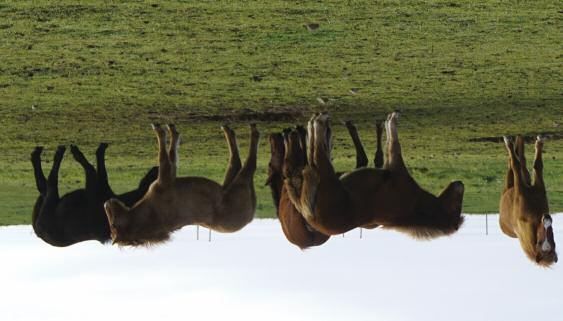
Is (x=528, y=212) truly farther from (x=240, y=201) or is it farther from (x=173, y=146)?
(x=173, y=146)

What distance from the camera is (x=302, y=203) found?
14.0 metres

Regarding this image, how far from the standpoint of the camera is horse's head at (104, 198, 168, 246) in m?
14.1

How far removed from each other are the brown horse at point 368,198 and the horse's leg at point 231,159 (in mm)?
1070

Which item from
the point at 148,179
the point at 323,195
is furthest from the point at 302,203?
the point at 148,179

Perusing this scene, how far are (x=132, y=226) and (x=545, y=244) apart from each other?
188 inches

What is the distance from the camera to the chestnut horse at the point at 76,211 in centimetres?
1469

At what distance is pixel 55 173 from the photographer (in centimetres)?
1517

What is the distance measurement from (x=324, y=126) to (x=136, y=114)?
330cm

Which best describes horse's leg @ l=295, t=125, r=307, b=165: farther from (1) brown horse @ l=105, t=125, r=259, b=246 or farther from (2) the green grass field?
(2) the green grass field

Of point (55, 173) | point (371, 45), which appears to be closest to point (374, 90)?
point (371, 45)

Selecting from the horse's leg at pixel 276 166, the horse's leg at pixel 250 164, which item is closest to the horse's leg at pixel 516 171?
the horse's leg at pixel 276 166

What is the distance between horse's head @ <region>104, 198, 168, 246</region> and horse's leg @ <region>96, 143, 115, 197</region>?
0.87 meters

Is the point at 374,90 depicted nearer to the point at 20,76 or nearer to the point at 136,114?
the point at 136,114

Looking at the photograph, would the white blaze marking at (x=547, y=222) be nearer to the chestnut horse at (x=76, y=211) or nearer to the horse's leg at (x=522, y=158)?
the horse's leg at (x=522, y=158)
